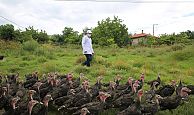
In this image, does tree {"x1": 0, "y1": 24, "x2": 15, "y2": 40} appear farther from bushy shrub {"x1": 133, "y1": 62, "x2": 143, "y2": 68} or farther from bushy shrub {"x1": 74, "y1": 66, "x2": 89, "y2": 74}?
bushy shrub {"x1": 74, "y1": 66, "x2": 89, "y2": 74}

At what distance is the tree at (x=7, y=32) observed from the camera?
39219 mm

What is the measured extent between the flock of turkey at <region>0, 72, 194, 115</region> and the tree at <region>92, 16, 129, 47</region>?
42.6 metres

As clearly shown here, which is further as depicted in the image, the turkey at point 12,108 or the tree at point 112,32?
the tree at point 112,32

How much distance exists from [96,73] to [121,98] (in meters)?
6.55

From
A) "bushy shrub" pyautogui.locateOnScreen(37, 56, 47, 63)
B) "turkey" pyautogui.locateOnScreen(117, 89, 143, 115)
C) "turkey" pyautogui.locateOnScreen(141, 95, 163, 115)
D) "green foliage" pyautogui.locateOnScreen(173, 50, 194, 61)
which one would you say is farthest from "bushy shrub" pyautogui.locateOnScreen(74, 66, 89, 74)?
"turkey" pyautogui.locateOnScreen(117, 89, 143, 115)

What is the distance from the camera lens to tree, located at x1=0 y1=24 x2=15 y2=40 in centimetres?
3922

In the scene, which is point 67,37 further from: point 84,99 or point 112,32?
point 84,99

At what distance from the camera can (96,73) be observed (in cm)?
1631

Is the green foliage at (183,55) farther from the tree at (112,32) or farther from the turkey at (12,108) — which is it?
the tree at (112,32)

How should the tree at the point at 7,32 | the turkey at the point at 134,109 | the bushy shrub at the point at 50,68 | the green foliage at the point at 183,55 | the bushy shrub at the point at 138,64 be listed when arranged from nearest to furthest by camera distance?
the turkey at the point at 134,109, the bushy shrub at the point at 50,68, the bushy shrub at the point at 138,64, the green foliage at the point at 183,55, the tree at the point at 7,32

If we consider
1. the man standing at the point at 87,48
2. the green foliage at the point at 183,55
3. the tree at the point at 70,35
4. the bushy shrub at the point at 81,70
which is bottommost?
the bushy shrub at the point at 81,70

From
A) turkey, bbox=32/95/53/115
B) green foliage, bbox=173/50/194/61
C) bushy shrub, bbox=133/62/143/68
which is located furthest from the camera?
green foliage, bbox=173/50/194/61

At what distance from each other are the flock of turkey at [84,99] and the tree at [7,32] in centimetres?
2857

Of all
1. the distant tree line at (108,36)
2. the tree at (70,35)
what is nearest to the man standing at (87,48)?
the distant tree line at (108,36)
